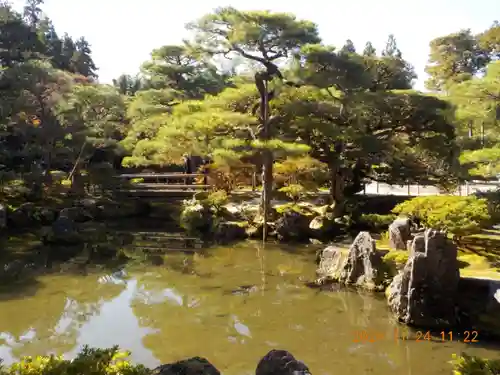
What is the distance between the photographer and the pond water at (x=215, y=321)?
5.88 metres

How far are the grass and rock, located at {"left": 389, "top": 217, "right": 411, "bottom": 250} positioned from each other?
19 cm

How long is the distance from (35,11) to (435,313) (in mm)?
36120

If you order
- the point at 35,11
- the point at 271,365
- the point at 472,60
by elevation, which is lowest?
the point at 271,365

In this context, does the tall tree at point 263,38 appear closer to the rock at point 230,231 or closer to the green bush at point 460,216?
the rock at point 230,231

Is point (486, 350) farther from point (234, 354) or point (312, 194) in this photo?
point (312, 194)

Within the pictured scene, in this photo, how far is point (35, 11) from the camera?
111 ft

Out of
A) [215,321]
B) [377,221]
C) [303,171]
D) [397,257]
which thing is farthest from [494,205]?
[303,171]

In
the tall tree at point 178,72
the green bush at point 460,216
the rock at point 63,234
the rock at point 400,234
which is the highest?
the tall tree at point 178,72

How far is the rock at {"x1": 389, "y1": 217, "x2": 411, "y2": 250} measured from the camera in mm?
9250

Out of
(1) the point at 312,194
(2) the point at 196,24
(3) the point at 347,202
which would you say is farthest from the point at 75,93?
(3) the point at 347,202

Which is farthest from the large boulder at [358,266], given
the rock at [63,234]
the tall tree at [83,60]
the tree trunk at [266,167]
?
the tall tree at [83,60]

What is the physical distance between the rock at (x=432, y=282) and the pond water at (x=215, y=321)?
501 mm

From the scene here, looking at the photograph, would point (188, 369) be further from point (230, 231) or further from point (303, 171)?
point (303, 171)
